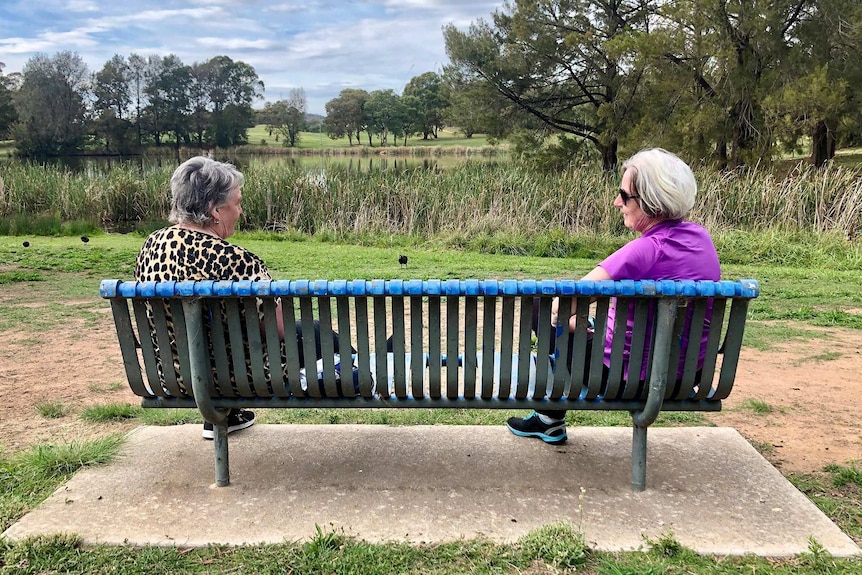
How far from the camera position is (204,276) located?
2.70 meters

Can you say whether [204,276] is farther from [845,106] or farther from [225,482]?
[845,106]

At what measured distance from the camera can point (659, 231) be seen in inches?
106

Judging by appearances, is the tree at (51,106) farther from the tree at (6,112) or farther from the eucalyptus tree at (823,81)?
the eucalyptus tree at (823,81)

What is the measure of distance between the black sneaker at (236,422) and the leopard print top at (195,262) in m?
0.62

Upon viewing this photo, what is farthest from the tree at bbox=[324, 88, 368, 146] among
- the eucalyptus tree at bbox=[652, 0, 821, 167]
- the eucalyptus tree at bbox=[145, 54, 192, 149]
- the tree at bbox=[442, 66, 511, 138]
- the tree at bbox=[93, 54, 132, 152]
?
the eucalyptus tree at bbox=[652, 0, 821, 167]

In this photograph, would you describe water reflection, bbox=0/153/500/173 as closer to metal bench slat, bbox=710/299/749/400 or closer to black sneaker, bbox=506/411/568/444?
black sneaker, bbox=506/411/568/444

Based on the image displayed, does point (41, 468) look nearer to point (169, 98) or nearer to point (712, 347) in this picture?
point (712, 347)

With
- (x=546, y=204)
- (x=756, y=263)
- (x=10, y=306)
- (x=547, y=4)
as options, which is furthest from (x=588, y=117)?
(x=10, y=306)

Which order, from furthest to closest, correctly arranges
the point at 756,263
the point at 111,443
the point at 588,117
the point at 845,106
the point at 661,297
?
1. the point at 588,117
2. the point at 845,106
3. the point at 756,263
4. the point at 111,443
5. the point at 661,297

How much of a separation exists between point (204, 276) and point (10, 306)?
510cm

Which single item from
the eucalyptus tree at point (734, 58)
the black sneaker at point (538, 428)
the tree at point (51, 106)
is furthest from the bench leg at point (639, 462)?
the tree at point (51, 106)

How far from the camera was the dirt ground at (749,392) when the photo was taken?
3438 mm

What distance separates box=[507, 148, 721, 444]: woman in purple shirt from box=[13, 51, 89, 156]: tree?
208ft

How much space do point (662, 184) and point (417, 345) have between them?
1.11 m
